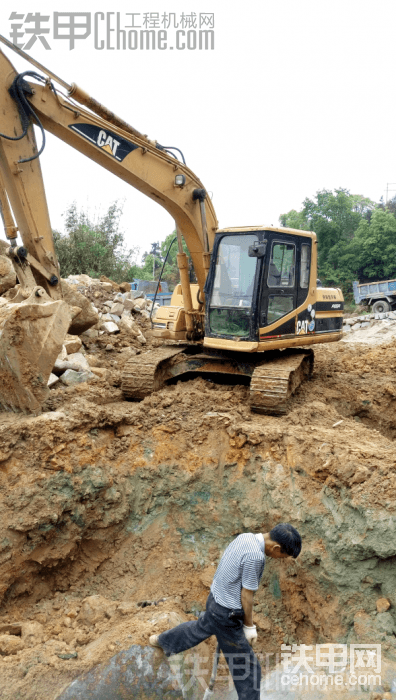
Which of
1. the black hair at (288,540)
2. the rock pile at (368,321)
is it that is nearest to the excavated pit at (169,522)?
the black hair at (288,540)

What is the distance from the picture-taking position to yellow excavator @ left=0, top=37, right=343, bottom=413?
510cm

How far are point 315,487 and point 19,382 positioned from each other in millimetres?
3153

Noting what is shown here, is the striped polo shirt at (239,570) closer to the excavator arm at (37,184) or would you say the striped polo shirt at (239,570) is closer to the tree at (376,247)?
the excavator arm at (37,184)

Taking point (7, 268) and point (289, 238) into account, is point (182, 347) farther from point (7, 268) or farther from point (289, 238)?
point (7, 268)

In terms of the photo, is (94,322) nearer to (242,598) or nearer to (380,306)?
(242,598)

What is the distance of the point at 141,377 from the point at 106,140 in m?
2.97

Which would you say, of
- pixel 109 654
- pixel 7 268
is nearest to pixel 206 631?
pixel 109 654

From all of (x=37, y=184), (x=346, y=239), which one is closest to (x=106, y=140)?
(x=37, y=184)

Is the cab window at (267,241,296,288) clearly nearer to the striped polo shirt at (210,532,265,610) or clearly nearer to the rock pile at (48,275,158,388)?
the rock pile at (48,275,158,388)

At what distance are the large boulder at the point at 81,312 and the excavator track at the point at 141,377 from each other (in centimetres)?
207

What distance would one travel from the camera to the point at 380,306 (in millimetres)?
21859

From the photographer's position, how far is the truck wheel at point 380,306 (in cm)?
2161

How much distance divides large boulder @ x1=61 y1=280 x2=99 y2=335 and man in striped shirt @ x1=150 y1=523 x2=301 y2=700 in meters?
5.85

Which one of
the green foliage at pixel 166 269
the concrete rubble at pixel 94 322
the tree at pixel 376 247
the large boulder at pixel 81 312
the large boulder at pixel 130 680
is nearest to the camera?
the large boulder at pixel 130 680
